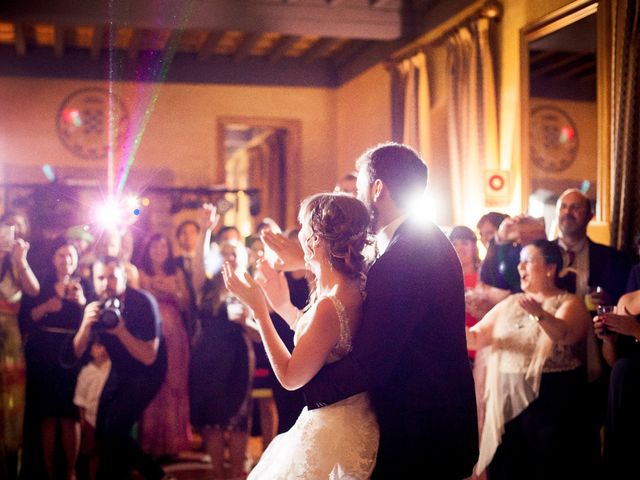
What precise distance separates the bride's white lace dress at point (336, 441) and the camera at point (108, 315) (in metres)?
2.43

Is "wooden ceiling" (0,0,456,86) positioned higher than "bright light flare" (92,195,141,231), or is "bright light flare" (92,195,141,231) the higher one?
"wooden ceiling" (0,0,456,86)

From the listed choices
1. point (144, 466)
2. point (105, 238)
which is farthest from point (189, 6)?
point (144, 466)

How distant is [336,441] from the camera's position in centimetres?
242

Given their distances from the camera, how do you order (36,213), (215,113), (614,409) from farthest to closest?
(215,113)
(36,213)
(614,409)

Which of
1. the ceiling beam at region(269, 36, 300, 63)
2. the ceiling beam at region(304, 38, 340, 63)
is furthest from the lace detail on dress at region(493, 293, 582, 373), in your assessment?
the ceiling beam at region(304, 38, 340, 63)

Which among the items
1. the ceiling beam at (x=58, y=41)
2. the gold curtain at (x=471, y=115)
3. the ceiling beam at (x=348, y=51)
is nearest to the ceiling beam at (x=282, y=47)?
the ceiling beam at (x=348, y=51)

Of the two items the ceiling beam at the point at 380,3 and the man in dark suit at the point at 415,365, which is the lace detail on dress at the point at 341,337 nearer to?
the man in dark suit at the point at 415,365

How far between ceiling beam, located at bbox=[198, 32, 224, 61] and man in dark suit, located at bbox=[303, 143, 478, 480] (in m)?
7.14

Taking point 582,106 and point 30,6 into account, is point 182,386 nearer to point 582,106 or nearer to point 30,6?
point 582,106

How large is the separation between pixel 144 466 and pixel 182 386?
0.86 meters

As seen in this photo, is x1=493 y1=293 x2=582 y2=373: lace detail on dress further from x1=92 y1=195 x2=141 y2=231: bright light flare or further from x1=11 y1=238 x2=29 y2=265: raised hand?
x1=92 y1=195 x2=141 y2=231: bright light flare

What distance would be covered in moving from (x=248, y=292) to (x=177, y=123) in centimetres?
812

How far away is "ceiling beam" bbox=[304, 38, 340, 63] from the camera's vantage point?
952cm

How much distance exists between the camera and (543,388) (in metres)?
3.83
